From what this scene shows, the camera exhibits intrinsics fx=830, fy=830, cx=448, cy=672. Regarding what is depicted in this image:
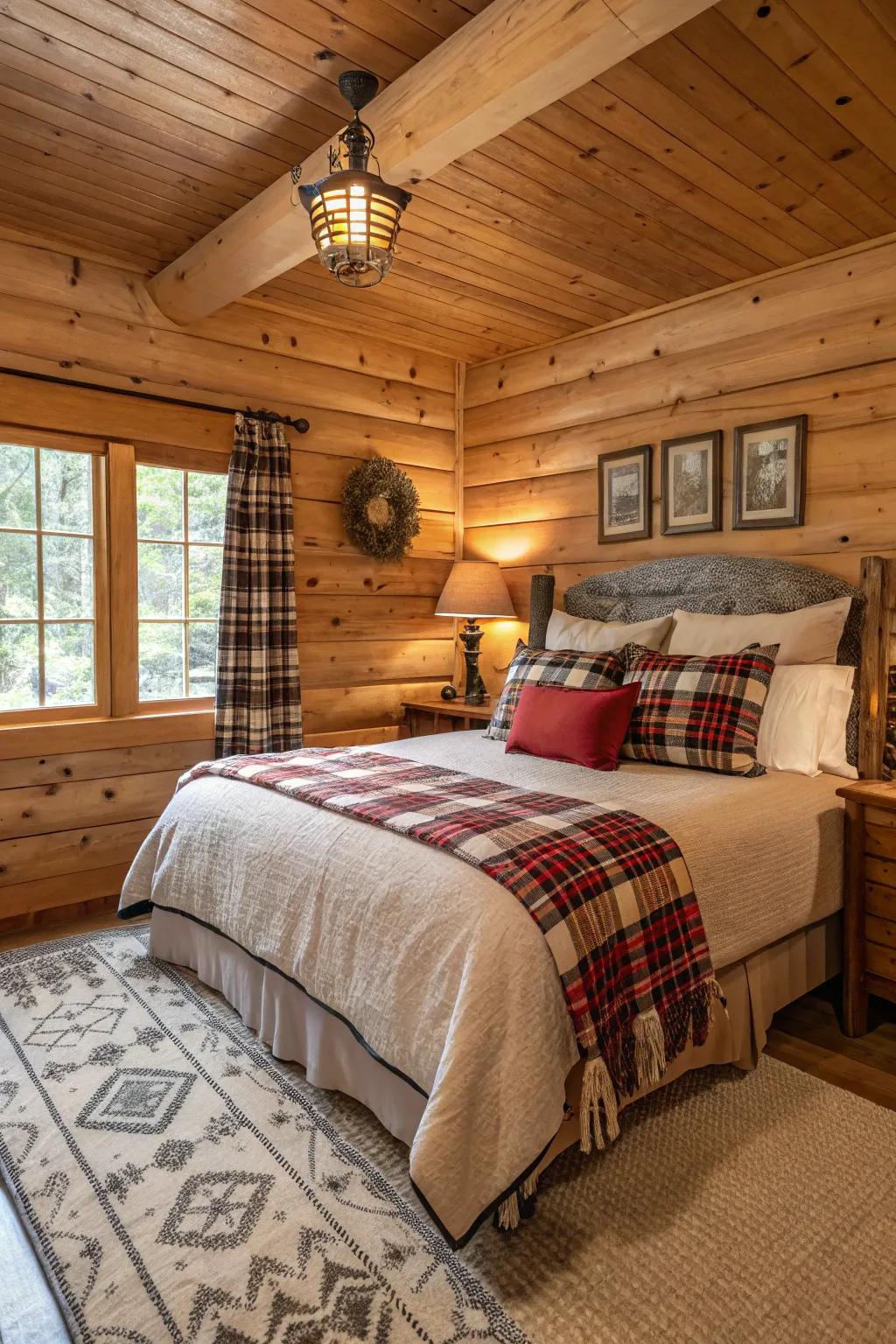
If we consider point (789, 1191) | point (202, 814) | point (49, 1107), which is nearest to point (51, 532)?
point (202, 814)

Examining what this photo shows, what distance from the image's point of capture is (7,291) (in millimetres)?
3016

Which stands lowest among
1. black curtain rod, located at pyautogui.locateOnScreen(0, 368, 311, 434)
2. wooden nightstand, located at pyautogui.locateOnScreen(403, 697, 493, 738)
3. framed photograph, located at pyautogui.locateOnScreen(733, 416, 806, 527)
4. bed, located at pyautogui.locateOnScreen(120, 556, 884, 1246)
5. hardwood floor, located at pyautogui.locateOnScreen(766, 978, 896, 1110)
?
hardwood floor, located at pyautogui.locateOnScreen(766, 978, 896, 1110)

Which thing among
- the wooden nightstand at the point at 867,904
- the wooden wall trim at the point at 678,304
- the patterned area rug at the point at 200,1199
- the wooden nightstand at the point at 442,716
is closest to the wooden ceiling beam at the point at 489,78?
the wooden wall trim at the point at 678,304

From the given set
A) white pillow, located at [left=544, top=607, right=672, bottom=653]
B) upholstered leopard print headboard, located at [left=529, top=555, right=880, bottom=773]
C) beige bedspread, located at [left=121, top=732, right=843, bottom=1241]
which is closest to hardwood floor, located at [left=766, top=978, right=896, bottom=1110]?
beige bedspread, located at [left=121, top=732, right=843, bottom=1241]

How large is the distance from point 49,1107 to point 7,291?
2.71 meters

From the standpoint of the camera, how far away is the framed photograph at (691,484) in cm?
337

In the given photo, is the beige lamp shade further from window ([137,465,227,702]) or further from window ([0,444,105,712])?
window ([0,444,105,712])

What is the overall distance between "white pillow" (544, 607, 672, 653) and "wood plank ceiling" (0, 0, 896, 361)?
1.37m

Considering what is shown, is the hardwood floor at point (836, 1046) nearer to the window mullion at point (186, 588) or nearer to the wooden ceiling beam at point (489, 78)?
the wooden ceiling beam at point (489, 78)

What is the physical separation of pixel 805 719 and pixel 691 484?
4.01 ft

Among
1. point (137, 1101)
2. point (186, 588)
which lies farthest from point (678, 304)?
point (137, 1101)

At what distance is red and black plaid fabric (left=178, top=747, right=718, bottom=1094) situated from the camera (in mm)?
1632

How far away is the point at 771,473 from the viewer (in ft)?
10.4

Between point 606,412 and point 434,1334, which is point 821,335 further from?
point 434,1334
